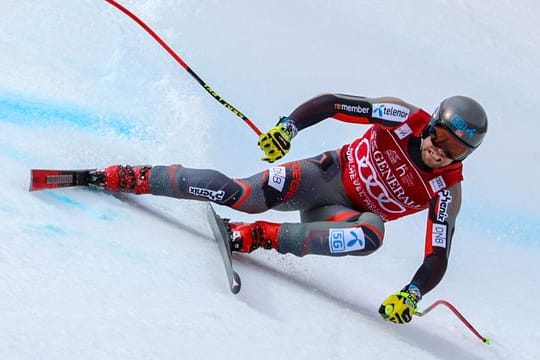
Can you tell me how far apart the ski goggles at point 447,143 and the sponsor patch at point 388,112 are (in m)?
0.17

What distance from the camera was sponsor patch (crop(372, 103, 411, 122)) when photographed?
3.18m

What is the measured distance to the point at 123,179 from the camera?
3033 mm

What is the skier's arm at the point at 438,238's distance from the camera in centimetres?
306

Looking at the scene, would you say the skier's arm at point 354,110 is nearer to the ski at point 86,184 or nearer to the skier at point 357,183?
the skier at point 357,183

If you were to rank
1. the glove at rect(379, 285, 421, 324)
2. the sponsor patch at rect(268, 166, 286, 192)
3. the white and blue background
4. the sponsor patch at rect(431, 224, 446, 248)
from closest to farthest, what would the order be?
the white and blue background → the glove at rect(379, 285, 421, 324) → the sponsor patch at rect(431, 224, 446, 248) → the sponsor patch at rect(268, 166, 286, 192)

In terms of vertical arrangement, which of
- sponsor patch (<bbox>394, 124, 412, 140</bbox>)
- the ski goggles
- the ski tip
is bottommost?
the ski tip

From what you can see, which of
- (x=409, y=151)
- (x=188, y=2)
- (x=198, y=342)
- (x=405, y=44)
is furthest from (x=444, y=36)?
(x=198, y=342)

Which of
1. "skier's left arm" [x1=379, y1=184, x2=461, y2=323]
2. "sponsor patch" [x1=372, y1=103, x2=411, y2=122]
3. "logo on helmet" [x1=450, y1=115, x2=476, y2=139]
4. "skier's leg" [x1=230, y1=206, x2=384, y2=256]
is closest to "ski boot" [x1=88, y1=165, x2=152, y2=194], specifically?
"skier's leg" [x1=230, y1=206, x2=384, y2=256]

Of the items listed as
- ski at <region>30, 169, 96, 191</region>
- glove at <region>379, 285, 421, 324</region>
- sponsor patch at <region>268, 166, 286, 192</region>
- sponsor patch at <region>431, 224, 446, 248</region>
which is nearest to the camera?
ski at <region>30, 169, 96, 191</region>

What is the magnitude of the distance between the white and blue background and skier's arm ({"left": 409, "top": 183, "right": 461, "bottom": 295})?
0.24 metres

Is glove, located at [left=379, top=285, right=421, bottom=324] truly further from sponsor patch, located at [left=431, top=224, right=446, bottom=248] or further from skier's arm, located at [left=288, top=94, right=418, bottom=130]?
skier's arm, located at [left=288, top=94, right=418, bottom=130]

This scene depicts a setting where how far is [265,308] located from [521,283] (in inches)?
103

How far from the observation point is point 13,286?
186cm

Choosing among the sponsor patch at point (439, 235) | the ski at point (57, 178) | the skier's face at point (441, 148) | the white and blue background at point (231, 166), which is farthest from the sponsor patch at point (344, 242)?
the ski at point (57, 178)
